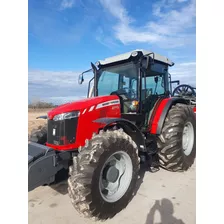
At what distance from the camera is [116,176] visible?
2559 millimetres

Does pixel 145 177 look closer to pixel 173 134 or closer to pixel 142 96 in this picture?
pixel 173 134

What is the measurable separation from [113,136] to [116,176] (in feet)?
1.95

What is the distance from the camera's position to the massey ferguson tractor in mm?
2172

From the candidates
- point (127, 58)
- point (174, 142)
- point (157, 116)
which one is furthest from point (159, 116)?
point (127, 58)

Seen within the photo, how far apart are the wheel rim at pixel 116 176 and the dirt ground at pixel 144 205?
0.81 ft

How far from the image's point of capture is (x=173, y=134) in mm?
3262

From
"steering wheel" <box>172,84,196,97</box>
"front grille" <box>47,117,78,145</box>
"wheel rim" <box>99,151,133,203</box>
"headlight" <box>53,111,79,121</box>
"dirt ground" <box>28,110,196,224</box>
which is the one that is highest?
"steering wheel" <box>172,84,196,97</box>

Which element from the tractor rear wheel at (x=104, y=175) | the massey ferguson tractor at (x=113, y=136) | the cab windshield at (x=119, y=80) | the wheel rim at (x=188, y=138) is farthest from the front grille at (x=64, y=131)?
the wheel rim at (x=188, y=138)

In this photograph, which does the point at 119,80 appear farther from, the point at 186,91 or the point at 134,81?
the point at 186,91

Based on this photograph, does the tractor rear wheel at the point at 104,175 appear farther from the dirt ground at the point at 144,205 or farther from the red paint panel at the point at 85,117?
the red paint panel at the point at 85,117

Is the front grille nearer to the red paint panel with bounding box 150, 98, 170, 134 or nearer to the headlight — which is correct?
the headlight

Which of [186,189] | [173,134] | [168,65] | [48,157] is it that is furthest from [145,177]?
[168,65]

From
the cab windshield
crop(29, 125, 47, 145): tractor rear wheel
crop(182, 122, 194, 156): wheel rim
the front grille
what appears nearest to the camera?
the front grille

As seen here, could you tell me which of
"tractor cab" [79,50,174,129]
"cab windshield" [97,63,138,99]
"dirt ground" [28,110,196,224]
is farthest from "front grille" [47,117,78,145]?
"cab windshield" [97,63,138,99]
